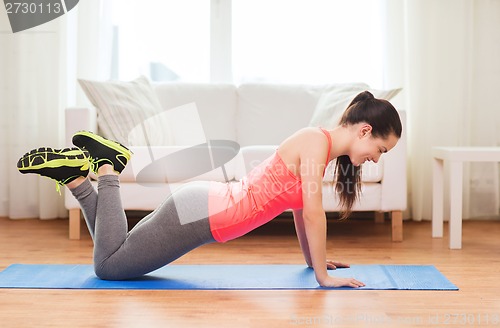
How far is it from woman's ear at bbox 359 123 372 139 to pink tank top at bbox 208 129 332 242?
11cm

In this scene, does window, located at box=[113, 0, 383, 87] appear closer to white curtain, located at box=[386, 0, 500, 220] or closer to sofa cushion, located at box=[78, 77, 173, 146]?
white curtain, located at box=[386, 0, 500, 220]

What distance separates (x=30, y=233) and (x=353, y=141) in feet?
6.91

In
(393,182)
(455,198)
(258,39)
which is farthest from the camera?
(258,39)

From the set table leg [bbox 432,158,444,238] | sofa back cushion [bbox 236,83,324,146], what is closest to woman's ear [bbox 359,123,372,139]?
table leg [bbox 432,158,444,238]

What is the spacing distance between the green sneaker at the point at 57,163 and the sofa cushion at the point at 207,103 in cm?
166

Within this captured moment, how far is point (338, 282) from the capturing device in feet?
7.47

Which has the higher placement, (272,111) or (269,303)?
(272,111)

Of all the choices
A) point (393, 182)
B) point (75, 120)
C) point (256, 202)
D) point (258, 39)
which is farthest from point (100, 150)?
point (258, 39)

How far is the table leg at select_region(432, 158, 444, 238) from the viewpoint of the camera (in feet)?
11.6

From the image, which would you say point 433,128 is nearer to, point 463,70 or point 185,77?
point 463,70

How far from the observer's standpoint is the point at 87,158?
2.40 metres

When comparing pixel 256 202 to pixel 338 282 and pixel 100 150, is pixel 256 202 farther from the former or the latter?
pixel 100 150

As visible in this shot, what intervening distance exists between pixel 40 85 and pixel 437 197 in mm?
2472

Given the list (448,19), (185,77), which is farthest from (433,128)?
(185,77)
